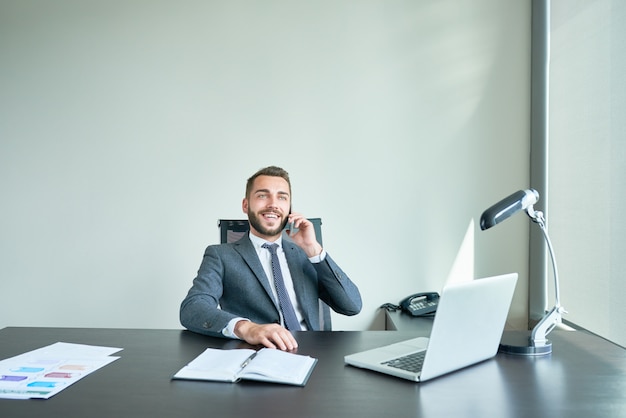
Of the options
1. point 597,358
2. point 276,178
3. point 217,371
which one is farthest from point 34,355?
point 597,358

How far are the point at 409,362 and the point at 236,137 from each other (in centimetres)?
223

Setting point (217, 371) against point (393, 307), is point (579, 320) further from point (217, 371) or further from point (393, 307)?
point (217, 371)

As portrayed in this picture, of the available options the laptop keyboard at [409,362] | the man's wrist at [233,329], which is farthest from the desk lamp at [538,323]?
the man's wrist at [233,329]

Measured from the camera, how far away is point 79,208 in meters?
3.39

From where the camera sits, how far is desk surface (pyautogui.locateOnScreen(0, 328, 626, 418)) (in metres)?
1.10

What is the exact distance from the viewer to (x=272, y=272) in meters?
2.21

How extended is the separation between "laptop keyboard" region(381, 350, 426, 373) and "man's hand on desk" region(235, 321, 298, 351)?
314 millimetres

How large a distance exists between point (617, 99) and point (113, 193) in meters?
2.75

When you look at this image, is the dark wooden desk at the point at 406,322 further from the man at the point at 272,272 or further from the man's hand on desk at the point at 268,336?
the man's hand on desk at the point at 268,336

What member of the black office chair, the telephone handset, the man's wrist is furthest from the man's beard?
the telephone handset

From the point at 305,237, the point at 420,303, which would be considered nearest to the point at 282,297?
the point at 305,237

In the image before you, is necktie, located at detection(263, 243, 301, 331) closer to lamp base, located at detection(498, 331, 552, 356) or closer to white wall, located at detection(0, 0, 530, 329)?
lamp base, located at detection(498, 331, 552, 356)

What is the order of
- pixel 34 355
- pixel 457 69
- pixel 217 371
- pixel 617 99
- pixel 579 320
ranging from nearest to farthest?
pixel 217 371 → pixel 34 355 → pixel 617 99 → pixel 579 320 → pixel 457 69

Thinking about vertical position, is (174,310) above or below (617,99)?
below
